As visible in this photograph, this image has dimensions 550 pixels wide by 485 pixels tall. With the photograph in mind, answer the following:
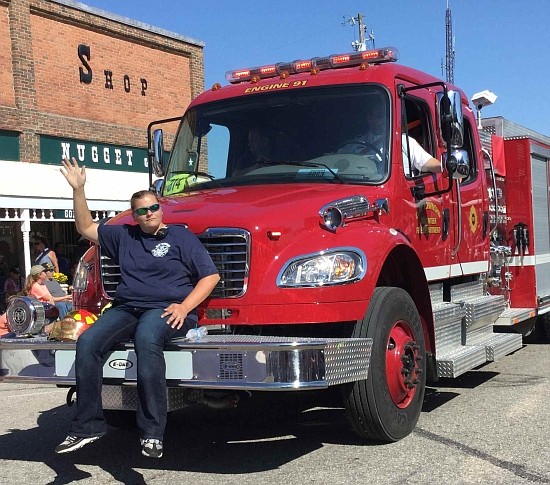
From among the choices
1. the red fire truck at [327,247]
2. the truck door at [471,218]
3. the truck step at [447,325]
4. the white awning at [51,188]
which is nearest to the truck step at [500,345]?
the red fire truck at [327,247]

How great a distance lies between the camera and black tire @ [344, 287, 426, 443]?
490cm

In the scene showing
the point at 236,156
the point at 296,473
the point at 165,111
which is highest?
the point at 165,111

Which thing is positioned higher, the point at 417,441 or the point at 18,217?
the point at 18,217

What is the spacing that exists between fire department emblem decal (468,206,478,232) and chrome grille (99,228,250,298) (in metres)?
2.88

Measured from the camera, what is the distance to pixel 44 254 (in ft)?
48.0

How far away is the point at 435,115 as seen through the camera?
255 inches

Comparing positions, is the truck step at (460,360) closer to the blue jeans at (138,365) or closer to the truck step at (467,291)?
the truck step at (467,291)

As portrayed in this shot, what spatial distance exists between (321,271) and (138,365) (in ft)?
3.78

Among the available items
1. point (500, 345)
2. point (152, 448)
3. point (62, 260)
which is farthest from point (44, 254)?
point (152, 448)

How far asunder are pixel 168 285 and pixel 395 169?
1.86 metres

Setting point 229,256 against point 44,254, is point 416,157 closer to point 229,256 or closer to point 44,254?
point 229,256

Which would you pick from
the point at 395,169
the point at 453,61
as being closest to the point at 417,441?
the point at 395,169

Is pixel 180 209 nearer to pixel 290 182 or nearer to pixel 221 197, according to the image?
pixel 221 197

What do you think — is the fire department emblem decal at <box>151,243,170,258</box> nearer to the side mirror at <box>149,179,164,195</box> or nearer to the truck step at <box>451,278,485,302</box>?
the side mirror at <box>149,179,164,195</box>
